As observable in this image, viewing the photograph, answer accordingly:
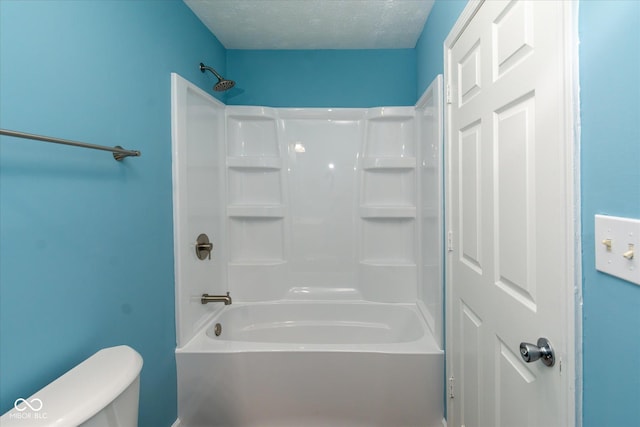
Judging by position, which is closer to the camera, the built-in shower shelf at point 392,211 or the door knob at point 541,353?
the door knob at point 541,353

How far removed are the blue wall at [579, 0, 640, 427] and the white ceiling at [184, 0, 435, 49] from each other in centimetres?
152

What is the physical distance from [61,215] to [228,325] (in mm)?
1544

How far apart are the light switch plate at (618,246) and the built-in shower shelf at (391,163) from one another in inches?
73.4

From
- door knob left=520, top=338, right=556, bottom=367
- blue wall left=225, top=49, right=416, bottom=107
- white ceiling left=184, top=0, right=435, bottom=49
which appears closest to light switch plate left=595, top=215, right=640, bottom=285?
door knob left=520, top=338, right=556, bottom=367

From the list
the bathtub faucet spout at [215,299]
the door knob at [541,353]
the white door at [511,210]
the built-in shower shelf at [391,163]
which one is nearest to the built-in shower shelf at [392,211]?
the built-in shower shelf at [391,163]

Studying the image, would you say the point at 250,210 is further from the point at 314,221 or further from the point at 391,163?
the point at 391,163

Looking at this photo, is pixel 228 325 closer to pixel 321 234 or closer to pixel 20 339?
pixel 321 234

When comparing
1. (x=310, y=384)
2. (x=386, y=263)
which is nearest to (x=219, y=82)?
(x=386, y=263)

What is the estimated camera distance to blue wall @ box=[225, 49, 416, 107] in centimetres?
255

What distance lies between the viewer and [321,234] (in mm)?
2668

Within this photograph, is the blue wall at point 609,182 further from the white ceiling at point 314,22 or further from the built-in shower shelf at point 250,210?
the built-in shower shelf at point 250,210

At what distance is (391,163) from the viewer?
2.54 metres

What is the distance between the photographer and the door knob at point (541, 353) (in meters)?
0.84

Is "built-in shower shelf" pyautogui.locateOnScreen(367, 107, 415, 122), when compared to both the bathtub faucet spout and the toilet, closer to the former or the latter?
the bathtub faucet spout
